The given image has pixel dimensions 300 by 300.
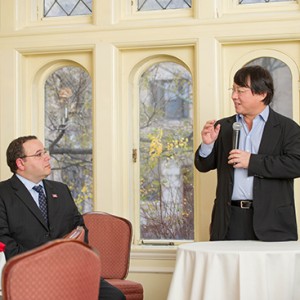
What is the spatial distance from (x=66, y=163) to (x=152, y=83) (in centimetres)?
96

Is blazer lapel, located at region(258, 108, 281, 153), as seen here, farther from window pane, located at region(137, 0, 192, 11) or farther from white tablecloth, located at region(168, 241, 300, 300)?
window pane, located at region(137, 0, 192, 11)

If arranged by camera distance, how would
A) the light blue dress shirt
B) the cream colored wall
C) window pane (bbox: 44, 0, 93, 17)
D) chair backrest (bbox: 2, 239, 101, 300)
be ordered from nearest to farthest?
1. chair backrest (bbox: 2, 239, 101, 300)
2. the light blue dress shirt
3. the cream colored wall
4. window pane (bbox: 44, 0, 93, 17)

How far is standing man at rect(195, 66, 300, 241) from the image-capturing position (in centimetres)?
419

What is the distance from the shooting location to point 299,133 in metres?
4.30

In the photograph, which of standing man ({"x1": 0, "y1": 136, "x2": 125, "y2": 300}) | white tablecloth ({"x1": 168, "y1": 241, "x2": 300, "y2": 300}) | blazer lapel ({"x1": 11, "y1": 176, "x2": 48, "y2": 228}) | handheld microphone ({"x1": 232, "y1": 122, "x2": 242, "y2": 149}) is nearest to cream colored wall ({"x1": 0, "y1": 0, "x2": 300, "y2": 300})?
handheld microphone ({"x1": 232, "y1": 122, "x2": 242, "y2": 149})

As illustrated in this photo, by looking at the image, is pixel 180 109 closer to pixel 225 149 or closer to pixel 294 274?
pixel 225 149

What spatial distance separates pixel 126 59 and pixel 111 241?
151 cm

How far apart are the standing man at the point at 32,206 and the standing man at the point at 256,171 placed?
880 mm

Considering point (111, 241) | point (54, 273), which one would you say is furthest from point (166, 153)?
point (54, 273)

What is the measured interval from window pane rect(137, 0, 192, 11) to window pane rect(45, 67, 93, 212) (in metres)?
0.71

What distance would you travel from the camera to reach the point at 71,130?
5.71 m

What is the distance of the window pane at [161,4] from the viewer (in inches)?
214

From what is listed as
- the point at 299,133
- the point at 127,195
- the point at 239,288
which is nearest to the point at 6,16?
the point at 127,195

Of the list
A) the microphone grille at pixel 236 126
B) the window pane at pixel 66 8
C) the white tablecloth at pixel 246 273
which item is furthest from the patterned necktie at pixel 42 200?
the window pane at pixel 66 8
